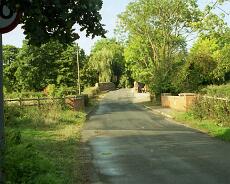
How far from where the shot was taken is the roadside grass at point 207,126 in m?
20.3

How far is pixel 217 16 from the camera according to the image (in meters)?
26.1

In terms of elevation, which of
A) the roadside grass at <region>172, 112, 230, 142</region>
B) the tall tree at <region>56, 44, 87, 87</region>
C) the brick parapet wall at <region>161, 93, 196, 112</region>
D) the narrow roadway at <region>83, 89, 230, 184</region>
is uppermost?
the tall tree at <region>56, 44, 87, 87</region>

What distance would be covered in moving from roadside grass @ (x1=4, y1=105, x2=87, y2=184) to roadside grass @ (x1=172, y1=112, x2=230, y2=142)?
5707mm

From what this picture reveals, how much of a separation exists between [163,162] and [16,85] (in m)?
60.5

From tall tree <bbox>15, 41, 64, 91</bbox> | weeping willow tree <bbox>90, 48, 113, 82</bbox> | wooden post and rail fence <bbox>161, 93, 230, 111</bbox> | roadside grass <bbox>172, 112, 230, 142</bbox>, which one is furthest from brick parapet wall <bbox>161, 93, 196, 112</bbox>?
weeping willow tree <bbox>90, 48, 113, 82</bbox>

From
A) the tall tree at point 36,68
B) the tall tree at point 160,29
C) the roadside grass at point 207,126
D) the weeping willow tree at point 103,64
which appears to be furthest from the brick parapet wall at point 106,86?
the roadside grass at point 207,126

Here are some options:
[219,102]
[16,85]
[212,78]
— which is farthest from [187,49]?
[219,102]

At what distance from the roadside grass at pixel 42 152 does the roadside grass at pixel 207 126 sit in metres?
5.71

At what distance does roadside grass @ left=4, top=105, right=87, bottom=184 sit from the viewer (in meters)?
9.59

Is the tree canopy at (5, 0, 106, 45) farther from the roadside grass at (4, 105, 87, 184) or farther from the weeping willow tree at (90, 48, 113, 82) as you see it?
the weeping willow tree at (90, 48, 113, 82)

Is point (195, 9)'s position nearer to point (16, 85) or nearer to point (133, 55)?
point (133, 55)

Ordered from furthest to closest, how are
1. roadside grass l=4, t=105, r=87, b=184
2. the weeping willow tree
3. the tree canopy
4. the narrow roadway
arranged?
the weeping willow tree
the narrow roadway
roadside grass l=4, t=105, r=87, b=184
the tree canopy

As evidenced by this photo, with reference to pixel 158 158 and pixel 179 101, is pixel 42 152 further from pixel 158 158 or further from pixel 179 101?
pixel 179 101

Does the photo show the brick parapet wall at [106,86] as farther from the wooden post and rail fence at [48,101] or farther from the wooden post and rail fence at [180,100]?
the wooden post and rail fence at [48,101]
